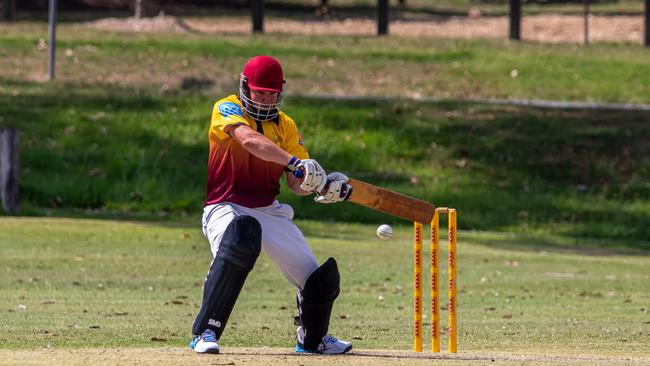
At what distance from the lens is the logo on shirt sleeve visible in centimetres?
953

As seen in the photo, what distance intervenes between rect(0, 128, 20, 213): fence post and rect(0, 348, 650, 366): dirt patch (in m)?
15.5

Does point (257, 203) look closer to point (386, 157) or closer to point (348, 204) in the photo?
point (348, 204)

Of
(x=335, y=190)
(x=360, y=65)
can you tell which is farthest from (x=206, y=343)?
(x=360, y=65)

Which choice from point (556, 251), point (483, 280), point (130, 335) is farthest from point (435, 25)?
point (130, 335)

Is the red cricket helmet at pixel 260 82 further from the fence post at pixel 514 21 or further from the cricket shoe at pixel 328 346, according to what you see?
the fence post at pixel 514 21

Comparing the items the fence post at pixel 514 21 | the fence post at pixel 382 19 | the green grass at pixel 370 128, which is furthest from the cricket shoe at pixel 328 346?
the fence post at pixel 382 19

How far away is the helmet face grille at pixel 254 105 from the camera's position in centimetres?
961

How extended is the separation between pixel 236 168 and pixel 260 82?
608 millimetres

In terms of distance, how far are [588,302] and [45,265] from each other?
7078mm

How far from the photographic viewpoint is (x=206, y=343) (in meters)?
9.38

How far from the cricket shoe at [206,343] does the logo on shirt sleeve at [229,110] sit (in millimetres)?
1443

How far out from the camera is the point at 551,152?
3134cm

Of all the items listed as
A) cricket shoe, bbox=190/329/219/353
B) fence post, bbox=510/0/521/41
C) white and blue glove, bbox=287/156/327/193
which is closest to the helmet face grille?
white and blue glove, bbox=287/156/327/193

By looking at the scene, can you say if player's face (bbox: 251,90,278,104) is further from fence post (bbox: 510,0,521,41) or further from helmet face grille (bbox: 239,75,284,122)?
fence post (bbox: 510,0,521,41)
